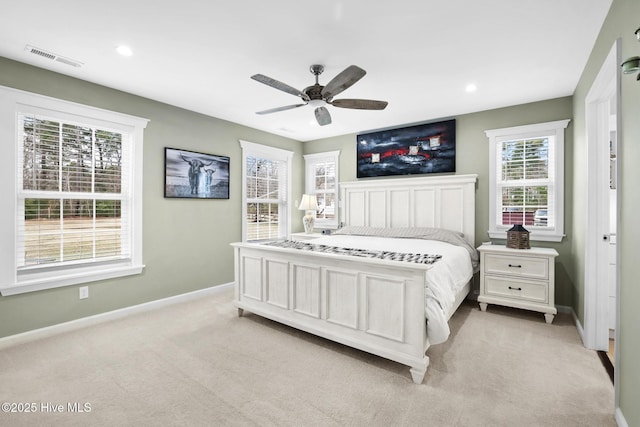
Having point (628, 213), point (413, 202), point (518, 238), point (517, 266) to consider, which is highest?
point (413, 202)

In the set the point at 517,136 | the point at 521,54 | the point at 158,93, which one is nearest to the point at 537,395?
the point at 521,54

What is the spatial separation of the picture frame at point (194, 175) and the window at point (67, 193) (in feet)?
1.18

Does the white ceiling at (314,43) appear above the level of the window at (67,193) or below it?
above

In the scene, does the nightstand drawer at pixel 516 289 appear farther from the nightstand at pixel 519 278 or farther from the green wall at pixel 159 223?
the green wall at pixel 159 223

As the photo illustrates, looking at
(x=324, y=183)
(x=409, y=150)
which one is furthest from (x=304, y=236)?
(x=409, y=150)

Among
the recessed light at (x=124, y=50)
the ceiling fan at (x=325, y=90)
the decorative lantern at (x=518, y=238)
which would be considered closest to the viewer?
the ceiling fan at (x=325, y=90)

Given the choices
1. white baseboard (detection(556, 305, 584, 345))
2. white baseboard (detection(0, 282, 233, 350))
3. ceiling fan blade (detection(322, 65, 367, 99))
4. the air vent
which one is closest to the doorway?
white baseboard (detection(556, 305, 584, 345))

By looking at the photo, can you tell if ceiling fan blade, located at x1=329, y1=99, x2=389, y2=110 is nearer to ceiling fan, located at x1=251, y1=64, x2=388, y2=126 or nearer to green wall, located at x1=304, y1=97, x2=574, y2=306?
ceiling fan, located at x1=251, y1=64, x2=388, y2=126

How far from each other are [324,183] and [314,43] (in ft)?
11.1

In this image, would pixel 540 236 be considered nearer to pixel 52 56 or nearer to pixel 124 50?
pixel 124 50

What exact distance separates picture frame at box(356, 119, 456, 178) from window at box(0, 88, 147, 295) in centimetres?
333

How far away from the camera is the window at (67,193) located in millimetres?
2742

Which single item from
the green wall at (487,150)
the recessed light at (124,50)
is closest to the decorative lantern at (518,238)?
the green wall at (487,150)

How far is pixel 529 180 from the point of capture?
3811 mm
